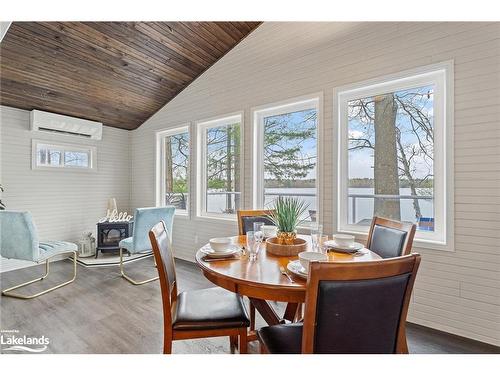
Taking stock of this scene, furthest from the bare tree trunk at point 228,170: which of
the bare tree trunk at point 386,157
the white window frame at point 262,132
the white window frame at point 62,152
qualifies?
the white window frame at point 62,152

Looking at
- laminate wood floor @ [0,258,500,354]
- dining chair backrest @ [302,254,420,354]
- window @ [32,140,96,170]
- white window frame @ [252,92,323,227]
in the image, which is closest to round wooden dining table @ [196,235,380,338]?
dining chair backrest @ [302,254,420,354]

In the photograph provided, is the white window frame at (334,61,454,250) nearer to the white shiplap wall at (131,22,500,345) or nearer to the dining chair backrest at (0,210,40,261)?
the white shiplap wall at (131,22,500,345)

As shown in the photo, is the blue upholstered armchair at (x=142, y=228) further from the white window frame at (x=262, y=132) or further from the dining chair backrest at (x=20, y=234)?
the white window frame at (x=262, y=132)

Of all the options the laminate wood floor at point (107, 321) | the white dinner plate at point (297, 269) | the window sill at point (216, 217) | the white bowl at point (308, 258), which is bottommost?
the laminate wood floor at point (107, 321)

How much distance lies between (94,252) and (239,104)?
11.6ft

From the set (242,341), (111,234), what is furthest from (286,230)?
(111,234)

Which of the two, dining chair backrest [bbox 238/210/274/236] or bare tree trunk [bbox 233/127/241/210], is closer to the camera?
dining chair backrest [bbox 238/210/274/236]

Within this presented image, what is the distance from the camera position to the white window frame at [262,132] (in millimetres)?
2924

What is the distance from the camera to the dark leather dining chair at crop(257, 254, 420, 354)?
0.89 metres

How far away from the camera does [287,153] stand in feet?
10.9

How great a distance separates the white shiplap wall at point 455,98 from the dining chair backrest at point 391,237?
1.98 feet

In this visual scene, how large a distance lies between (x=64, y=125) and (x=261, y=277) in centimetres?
443

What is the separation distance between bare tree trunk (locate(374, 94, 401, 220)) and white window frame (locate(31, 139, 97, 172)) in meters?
4.62

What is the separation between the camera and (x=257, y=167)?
3.55m
